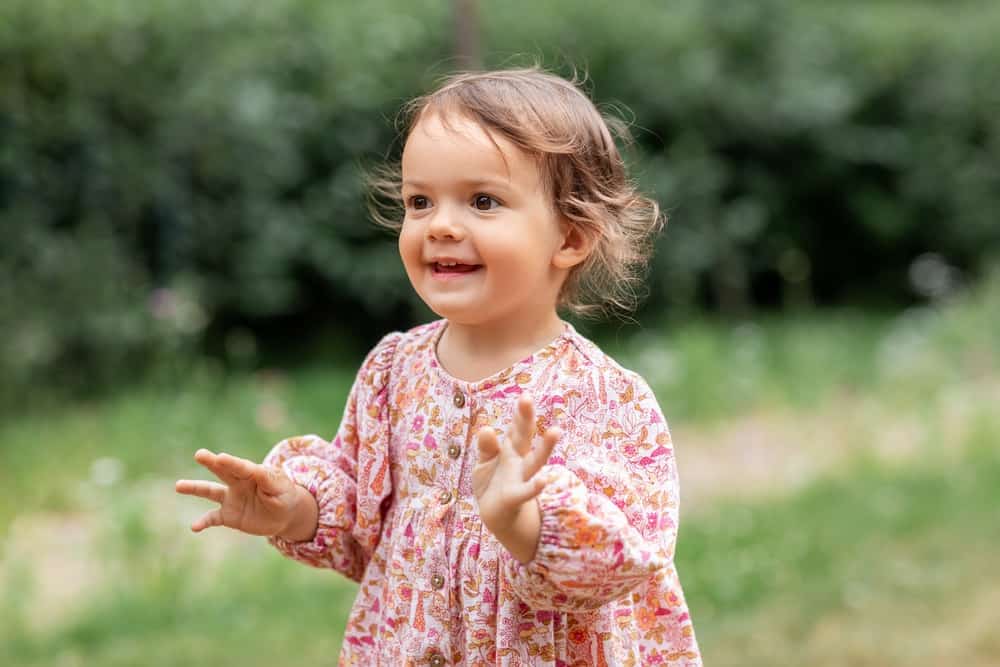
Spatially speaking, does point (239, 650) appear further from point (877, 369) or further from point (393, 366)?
point (877, 369)

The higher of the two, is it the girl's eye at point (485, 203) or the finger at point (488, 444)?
the girl's eye at point (485, 203)

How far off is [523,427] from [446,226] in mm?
346

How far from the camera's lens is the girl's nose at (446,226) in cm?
192

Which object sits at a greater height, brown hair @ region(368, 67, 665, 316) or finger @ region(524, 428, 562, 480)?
brown hair @ region(368, 67, 665, 316)

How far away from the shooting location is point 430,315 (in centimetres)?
725

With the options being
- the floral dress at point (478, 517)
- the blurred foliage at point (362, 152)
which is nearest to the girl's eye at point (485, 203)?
the floral dress at point (478, 517)

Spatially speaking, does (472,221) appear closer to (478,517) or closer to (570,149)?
(570,149)

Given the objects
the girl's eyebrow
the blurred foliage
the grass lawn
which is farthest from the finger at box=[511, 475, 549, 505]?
the blurred foliage

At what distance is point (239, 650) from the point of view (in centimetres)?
384

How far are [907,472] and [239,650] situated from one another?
2.73 meters

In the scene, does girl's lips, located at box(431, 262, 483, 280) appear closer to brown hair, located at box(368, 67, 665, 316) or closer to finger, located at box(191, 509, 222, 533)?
brown hair, located at box(368, 67, 665, 316)

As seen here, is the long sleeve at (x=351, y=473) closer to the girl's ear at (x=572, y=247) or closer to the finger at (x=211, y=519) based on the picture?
the finger at (x=211, y=519)

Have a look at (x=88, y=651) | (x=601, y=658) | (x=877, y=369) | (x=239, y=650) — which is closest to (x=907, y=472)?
(x=877, y=369)

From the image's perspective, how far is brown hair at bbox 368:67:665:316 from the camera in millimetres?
1967
